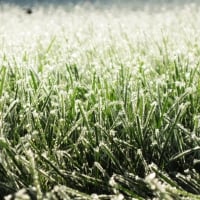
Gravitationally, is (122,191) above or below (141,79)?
below

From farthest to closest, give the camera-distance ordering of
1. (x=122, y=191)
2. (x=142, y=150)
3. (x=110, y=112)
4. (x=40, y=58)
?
(x=40, y=58) → (x=110, y=112) → (x=142, y=150) → (x=122, y=191)

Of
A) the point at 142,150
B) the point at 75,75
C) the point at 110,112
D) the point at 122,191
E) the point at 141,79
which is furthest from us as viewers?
the point at 75,75

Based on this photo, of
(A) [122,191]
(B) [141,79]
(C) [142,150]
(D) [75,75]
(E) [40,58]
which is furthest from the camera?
(E) [40,58]

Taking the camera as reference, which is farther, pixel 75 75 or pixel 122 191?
pixel 75 75

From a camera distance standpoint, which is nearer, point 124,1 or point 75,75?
point 75,75

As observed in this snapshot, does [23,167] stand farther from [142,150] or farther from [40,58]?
[40,58]

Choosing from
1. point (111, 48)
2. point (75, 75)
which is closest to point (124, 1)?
point (111, 48)

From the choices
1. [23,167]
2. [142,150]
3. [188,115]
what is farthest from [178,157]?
[23,167]

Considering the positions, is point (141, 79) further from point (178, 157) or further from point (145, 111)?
point (178, 157)

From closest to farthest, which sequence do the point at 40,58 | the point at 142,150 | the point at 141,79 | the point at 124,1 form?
the point at 142,150 < the point at 141,79 < the point at 40,58 < the point at 124,1
